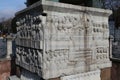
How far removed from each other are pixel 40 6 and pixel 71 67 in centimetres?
114

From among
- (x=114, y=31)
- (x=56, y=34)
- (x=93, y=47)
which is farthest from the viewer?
(x=114, y=31)

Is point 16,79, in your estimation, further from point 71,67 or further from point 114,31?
point 114,31

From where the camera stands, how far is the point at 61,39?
2.95 m

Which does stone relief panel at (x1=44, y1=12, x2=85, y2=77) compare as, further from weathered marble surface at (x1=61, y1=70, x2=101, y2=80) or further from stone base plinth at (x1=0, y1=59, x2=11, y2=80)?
stone base plinth at (x1=0, y1=59, x2=11, y2=80)

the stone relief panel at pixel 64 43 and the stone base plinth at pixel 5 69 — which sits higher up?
the stone relief panel at pixel 64 43

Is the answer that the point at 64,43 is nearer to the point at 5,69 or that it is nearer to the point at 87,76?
the point at 87,76

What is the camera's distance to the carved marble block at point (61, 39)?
278cm

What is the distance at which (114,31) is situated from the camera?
42.8 ft

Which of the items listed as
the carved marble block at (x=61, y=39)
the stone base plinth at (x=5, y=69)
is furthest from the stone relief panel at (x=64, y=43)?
the stone base plinth at (x=5, y=69)

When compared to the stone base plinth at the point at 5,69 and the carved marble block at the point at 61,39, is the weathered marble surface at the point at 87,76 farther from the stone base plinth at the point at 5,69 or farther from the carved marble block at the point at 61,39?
the stone base plinth at the point at 5,69

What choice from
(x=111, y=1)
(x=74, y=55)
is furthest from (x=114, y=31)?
(x=74, y=55)

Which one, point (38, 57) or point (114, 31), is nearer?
point (38, 57)

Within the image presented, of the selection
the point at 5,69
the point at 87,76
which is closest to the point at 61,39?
the point at 87,76

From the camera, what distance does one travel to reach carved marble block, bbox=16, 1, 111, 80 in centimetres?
278
